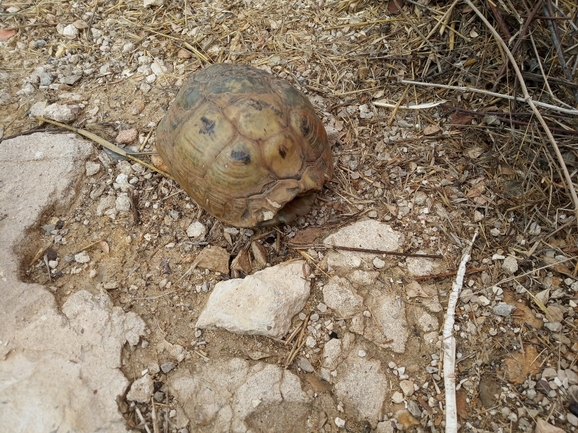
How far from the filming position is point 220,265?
7.68 feet

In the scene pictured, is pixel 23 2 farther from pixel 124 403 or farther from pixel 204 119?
pixel 124 403

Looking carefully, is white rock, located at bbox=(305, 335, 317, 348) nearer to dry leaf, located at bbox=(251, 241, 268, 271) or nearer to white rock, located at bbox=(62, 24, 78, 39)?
dry leaf, located at bbox=(251, 241, 268, 271)

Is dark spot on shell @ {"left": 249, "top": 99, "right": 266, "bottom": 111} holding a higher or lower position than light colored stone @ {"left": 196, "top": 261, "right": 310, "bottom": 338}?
higher

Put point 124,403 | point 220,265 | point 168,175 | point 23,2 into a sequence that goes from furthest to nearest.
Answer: point 23,2, point 168,175, point 220,265, point 124,403

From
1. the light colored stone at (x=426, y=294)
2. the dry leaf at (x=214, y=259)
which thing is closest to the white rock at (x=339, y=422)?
the light colored stone at (x=426, y=294)

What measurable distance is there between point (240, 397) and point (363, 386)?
538mm

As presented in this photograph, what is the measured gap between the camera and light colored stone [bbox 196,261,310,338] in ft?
6.88

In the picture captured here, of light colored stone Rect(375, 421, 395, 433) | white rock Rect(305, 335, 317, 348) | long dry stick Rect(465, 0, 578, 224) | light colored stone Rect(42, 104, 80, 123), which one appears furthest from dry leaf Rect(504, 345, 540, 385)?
light colored stone Rect(42, 104, 80, 123)

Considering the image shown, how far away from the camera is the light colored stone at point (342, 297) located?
2182mm

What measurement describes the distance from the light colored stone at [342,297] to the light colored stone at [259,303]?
107 millimetres

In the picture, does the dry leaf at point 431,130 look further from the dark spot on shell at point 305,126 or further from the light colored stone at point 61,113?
the light colored stone at point 61,113

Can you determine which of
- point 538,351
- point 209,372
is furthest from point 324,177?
point 538,351

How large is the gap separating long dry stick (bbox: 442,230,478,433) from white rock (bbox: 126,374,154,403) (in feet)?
4.17

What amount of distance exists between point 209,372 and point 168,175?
1.18 metres
